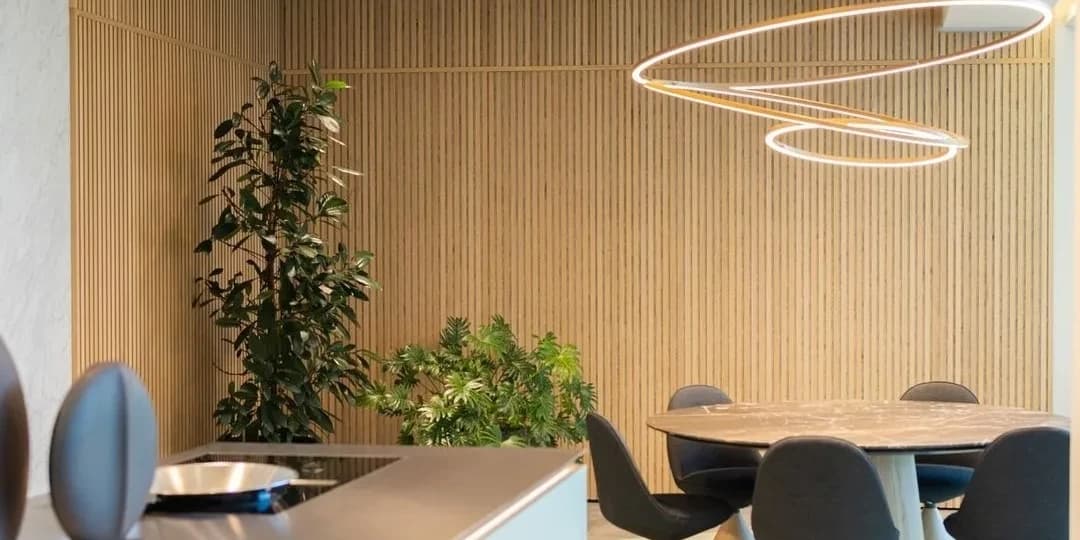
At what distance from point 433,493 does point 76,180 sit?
529cm

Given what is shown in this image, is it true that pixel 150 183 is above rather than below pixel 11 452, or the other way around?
above

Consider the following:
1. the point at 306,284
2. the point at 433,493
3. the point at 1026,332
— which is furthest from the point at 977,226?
the point at 433,493

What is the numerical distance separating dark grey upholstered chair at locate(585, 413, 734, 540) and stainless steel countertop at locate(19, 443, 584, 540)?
3.02 metres

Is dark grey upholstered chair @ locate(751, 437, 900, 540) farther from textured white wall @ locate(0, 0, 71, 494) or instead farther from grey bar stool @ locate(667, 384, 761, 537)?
textured white wall @ locate(0, 0, 71, 494)

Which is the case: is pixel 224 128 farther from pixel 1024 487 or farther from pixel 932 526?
pixel 1024 487

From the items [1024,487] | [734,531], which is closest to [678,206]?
[734,531]

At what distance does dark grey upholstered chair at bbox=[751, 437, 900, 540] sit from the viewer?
5.08m

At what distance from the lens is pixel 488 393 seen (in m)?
8.62

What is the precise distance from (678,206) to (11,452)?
838cm

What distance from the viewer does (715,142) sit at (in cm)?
970

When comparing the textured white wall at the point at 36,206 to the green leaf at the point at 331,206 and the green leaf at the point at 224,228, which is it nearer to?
the green leaf at the point at 224,228

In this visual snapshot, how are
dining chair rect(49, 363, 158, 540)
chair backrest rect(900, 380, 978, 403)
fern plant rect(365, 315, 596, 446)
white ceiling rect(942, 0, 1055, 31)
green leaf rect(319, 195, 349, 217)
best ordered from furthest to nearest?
white ceiling rect(942, 0, 1055, 31)
fern plant rect(365, 315, 596, 446)
green leaf rect(319, 195, 349, 217)
chair backrest rect(900, 380, 978, 403)
dining chair rect(49, 363, 158, 540)

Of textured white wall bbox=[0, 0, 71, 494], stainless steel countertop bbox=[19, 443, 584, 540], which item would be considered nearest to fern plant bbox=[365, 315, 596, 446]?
textured white wall bbox=[0, 0, 71, 494]

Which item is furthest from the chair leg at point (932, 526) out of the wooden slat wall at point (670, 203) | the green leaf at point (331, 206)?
the green leaf at point (331, 206)
